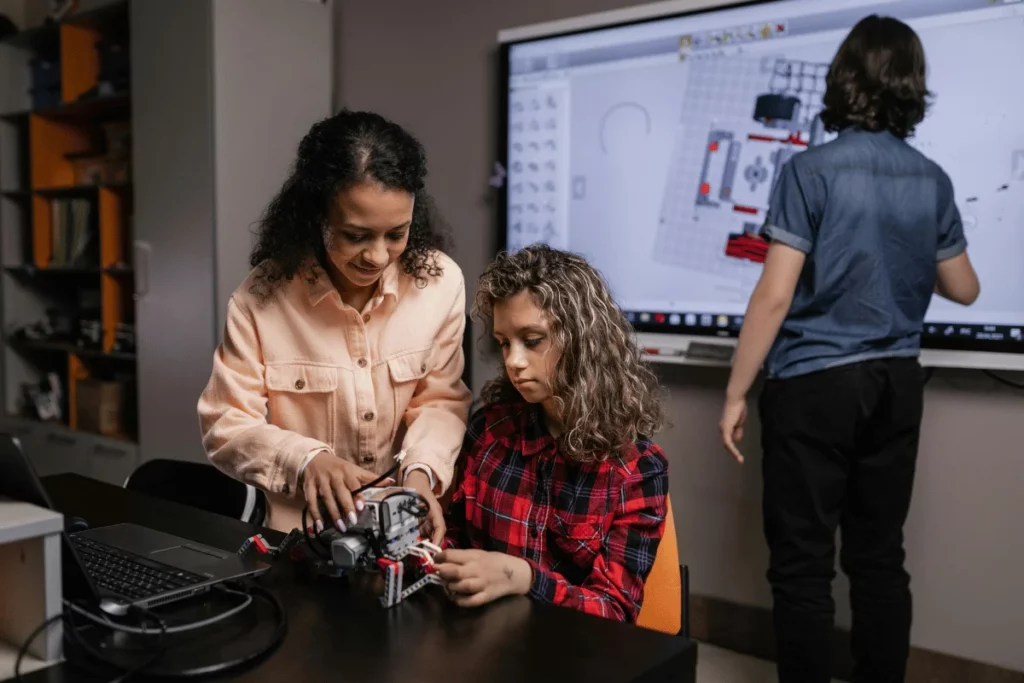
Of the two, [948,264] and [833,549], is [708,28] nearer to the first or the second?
[948,264]

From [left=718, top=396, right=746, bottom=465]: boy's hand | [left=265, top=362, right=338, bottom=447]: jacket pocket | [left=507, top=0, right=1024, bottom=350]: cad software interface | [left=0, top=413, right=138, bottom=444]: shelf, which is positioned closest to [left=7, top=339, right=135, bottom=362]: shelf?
[left=0, top=413, right=138, bottom=444]: shelf

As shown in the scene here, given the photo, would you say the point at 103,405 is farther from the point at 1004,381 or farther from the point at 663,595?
the point at 1004,381

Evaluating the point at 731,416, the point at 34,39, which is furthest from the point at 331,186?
the point at 34,39

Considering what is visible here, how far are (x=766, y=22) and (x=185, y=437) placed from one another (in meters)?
2.40

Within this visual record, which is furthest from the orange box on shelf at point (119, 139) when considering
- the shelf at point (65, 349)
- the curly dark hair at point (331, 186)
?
the curly dark hair at point (331, 186)

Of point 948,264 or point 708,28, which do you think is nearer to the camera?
point 948,264

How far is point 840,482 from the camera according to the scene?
1.89m

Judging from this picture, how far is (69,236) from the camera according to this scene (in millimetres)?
3857

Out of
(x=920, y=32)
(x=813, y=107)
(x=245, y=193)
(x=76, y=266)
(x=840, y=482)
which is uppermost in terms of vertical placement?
(x=920, y=32)

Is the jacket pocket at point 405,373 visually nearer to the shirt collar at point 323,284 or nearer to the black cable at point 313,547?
the shirt collar at point 323,284

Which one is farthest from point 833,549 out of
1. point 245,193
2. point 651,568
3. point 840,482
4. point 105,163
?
point 105,163

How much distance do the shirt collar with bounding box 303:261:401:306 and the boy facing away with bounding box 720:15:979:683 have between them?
2.84 ft

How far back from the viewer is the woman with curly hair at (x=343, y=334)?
1.29m

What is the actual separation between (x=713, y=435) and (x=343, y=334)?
143cm
